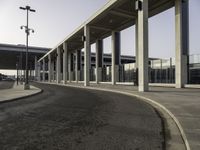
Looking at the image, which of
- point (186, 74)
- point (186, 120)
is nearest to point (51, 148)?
point (186, 120)

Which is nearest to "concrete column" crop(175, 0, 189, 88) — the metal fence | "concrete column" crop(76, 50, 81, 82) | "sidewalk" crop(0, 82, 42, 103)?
the metal fence

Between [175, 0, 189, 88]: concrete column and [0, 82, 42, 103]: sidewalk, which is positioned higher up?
[175, 0, 189, 88]: concrete column

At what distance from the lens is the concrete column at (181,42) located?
3175 centimetres

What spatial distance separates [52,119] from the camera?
396 inches

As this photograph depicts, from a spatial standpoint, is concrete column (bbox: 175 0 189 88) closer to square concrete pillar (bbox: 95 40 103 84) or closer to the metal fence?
the metal fence

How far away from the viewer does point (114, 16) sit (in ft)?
137

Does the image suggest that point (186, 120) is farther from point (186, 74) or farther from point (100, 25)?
point (100, 25)

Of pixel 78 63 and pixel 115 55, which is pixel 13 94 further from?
pixel 78 63

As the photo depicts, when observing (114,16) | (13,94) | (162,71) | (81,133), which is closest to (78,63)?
(114,16)

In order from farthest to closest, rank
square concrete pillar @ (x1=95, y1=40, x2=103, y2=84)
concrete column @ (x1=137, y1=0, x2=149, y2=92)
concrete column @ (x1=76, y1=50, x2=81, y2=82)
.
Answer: concrete column @ (x1=76, y1=50, x2=81, y2=82)
square concrete pillar @ (x1=95, y1=40, x2=103, y2=84)
concrete column @ (x1=137, y1=0, x2=149, y2=92)

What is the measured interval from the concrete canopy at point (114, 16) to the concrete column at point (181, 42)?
1.79 meters

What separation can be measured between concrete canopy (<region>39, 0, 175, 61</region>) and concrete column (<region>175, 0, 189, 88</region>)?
179 centimetres

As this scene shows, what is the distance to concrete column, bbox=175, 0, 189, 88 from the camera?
104ft

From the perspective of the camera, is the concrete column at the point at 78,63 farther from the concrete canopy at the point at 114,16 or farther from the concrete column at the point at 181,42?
the concrete column at the point at 181,42
